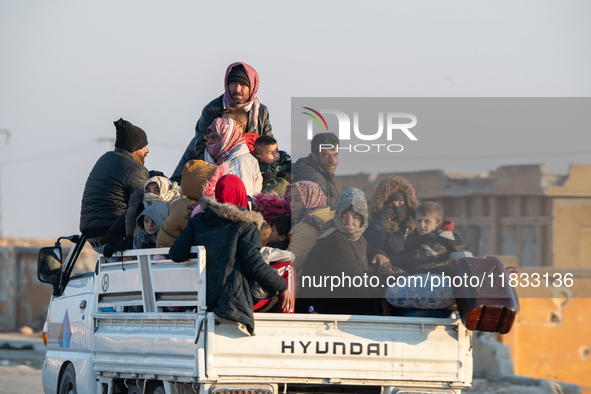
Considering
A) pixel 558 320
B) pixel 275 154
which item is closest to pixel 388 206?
pixel 275 154

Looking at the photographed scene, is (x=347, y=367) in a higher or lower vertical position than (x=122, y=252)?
lower

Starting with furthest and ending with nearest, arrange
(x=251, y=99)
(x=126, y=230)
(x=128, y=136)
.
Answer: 1. (x=251, y=99)
2. (x=128, y=136)
3. (x=126, y=230)

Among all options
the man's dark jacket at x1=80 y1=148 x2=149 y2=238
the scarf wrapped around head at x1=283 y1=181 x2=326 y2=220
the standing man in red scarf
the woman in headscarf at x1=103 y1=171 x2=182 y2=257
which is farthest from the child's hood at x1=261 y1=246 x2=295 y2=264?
the standing man in red scarf

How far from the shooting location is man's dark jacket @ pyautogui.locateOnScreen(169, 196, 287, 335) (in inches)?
192

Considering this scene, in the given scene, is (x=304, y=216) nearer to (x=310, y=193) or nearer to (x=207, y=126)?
(x=310, y=193)

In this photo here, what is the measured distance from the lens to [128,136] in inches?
297

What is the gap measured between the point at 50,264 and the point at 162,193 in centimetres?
182

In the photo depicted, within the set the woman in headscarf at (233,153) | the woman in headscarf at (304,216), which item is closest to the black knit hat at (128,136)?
the woman in headscarf at (233,153)

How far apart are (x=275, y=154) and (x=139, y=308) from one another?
182 centimetres

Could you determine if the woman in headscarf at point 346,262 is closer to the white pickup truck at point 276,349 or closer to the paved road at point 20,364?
the white pickup truck at point 276,349

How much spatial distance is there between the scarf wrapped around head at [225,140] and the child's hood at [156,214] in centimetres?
87

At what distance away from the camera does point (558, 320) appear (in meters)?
22.8

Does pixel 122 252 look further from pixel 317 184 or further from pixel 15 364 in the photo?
pixel 15 364

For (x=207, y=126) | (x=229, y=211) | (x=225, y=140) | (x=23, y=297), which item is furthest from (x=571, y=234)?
(x=229, y=211)
